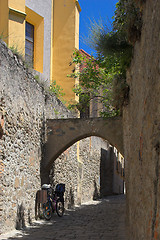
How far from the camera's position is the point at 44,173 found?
934cm

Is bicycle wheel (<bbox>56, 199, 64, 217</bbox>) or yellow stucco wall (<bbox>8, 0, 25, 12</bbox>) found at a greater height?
yellow stucco wall (<bbox>8, 0, 25, 12</bbox>)

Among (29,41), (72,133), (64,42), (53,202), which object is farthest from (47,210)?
(64,42)

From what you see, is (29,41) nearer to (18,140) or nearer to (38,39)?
(38,39)

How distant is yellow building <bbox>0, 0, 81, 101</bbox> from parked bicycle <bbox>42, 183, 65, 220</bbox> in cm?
529

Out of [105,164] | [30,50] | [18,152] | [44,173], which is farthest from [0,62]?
[105,164]

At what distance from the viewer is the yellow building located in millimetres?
13531

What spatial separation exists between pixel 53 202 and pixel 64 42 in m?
8.13

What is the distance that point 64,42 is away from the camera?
49.0ft

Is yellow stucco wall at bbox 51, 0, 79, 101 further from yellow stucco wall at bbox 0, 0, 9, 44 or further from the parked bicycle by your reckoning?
the parked bicycle

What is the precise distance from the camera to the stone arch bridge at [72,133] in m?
9.45

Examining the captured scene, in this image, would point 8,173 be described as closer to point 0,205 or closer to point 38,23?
point 0,205

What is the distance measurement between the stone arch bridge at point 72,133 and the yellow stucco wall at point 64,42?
5.19m

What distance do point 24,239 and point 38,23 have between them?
10.0 meters

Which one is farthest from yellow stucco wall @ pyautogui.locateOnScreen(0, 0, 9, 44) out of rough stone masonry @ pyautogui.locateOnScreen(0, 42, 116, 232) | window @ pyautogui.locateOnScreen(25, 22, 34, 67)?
rough stone masonry @ pyautogui.locateOnScreen(0, 42, 116, 232)
